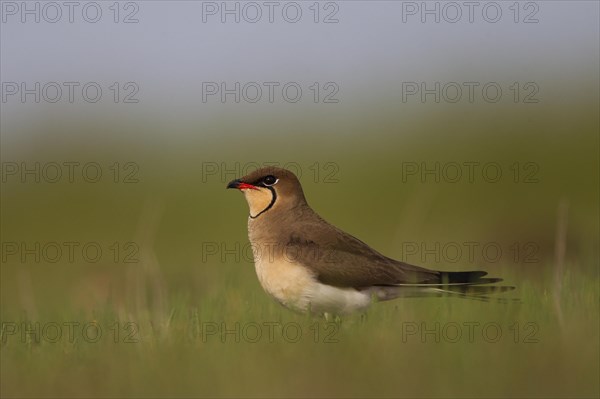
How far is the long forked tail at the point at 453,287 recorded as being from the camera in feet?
24.3

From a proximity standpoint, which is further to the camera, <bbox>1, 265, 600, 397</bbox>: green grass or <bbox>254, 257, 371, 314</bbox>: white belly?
<bbox>254, 257, 371, 314</bbox>: white belly

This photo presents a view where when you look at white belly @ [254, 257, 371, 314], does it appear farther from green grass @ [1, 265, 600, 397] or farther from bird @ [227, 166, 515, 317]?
green grass @ [1, 265, 600, 397]

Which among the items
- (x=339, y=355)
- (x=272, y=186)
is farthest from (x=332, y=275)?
(x=339, y=355)

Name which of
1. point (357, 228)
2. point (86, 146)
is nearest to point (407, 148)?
point (357, 228)

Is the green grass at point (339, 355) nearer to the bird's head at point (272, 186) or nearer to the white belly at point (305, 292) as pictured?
the white belly at point (305, 292)

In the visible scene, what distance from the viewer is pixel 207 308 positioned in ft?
24.5

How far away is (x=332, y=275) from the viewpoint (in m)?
7.43

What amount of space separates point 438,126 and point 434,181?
2.26m

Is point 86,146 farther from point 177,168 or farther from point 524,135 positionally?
point 524,135

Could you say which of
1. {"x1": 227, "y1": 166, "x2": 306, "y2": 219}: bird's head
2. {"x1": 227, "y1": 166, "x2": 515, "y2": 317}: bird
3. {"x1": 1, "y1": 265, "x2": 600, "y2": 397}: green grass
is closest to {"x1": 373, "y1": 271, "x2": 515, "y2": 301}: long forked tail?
{"x1": 227, "y1": 166, "x2": 515, "y2": 317}: bird

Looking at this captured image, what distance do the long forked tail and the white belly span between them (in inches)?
8.9

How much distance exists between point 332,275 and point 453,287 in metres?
0.83

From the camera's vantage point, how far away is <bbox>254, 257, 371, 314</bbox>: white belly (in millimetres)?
7375

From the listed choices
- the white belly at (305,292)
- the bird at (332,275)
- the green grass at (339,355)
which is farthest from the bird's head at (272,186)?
the green grass at (339,355)
